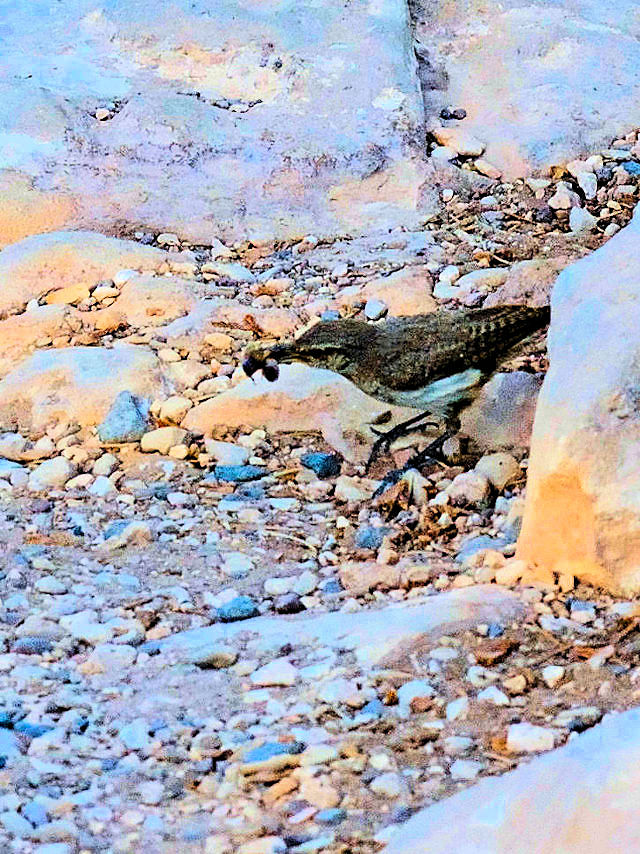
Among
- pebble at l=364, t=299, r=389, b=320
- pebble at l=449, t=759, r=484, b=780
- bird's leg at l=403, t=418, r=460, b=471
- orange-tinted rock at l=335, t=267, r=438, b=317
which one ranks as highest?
pebble at l=449, t=759, r=484, b=780

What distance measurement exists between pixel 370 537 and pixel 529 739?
5.54 ft

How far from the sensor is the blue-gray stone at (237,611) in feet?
12.9

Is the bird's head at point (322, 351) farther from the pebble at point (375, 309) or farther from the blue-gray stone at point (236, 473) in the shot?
the pebble at point (375, 309)

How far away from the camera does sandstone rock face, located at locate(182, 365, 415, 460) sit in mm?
5438

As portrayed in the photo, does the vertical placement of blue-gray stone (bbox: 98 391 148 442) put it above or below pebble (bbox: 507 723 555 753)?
below

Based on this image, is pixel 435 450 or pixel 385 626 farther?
pixel 435 450

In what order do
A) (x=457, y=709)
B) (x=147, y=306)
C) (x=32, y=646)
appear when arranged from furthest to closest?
(x=147, y=306)
(x=32, y=646)
(x=457, y=709)

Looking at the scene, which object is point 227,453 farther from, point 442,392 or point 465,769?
point 465,769

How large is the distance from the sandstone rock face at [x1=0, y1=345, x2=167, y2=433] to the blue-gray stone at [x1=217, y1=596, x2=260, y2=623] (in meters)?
1.81

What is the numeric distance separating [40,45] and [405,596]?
6009mm

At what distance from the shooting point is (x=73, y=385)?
5672 millimetres

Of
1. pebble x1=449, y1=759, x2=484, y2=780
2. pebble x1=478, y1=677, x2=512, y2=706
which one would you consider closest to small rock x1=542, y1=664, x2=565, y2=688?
pebble x1=478, y1=677, x2=512, y2=706

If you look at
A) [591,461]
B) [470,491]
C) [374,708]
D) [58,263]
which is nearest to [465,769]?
[374,708]

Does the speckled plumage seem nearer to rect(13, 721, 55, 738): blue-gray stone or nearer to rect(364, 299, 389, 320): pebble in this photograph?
rect(364, 299, 389, 320): pebble
